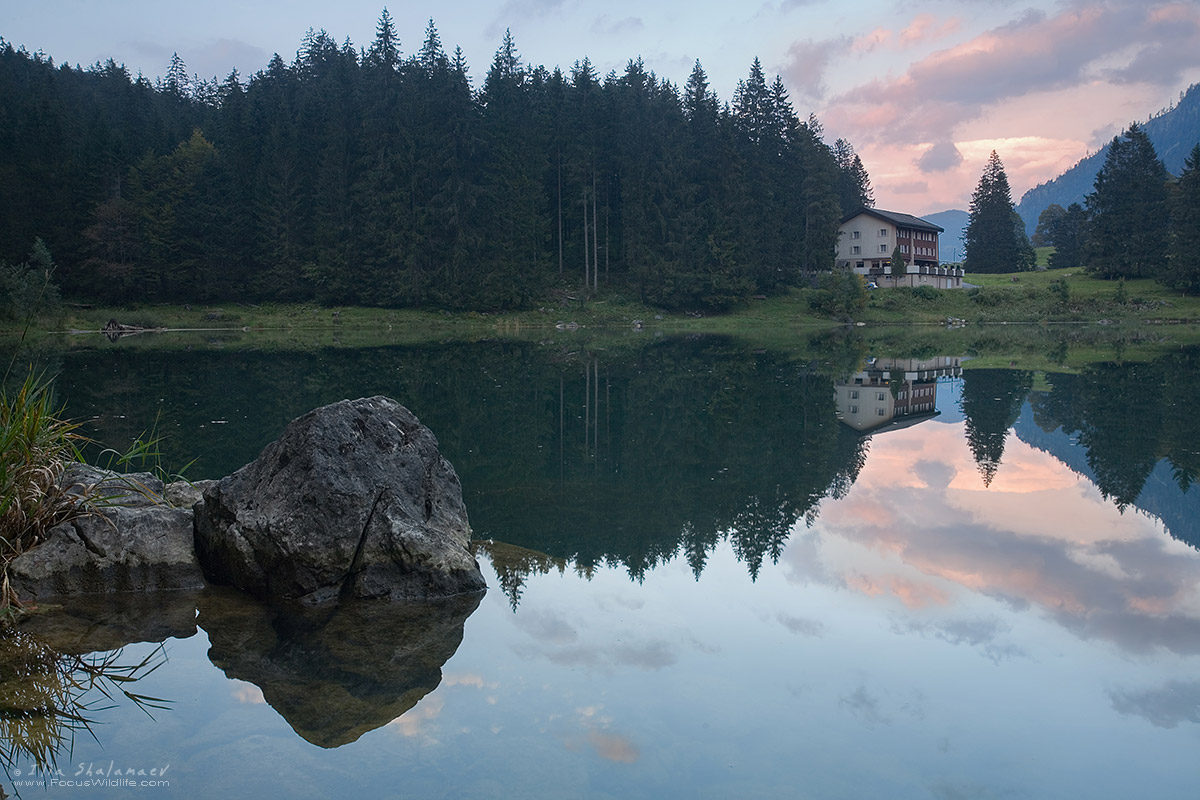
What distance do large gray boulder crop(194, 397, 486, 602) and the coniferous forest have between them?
5022 cm

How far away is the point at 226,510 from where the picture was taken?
7.56 m

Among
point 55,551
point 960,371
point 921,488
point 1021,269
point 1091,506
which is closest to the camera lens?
point 55,551

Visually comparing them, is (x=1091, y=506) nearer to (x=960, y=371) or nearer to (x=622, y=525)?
(x=622, y=525)

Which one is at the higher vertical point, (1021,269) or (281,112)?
(281,112)

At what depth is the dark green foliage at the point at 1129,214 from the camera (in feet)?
227

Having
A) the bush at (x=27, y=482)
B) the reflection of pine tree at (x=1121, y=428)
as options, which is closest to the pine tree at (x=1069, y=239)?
the reflection of pine tree at (x=1121, y=428)

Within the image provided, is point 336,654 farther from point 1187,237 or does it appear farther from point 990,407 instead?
point 1187,237

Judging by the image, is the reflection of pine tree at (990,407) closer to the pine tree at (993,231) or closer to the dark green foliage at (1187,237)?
the dark green foliage at (1187,237)

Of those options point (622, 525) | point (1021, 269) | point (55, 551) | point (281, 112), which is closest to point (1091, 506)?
point (622, 525)

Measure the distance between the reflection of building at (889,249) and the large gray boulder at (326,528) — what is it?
69.8 meters

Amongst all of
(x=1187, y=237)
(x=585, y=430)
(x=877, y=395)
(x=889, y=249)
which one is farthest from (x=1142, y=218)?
(x=585, y=430)

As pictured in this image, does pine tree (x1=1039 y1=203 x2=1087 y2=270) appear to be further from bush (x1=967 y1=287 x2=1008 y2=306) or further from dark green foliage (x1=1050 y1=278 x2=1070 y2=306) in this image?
bush (x1=967 y1=287 x2=1008 y2=306)

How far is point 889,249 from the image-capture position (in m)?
77.5

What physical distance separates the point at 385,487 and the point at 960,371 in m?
24.0
